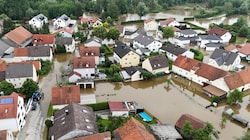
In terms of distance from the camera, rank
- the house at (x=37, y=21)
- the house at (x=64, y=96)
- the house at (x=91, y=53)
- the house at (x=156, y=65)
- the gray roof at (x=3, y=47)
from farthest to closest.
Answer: the house at (x=37, y=21)
the gray roof at (x=3, y=47)
the house at (x=91, y=53)
the house at (x=156, y=65)
the house at (x=64, y=96)

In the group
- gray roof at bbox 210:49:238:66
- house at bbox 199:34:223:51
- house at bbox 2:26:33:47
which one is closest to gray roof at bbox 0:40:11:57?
house at bbox 2:26:33:47

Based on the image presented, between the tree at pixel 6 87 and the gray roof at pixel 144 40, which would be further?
the gray roof at pixel 144 40

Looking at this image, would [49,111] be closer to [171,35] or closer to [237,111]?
[237,111]

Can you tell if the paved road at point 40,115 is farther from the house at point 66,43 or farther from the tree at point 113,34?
the tree at point 113,34

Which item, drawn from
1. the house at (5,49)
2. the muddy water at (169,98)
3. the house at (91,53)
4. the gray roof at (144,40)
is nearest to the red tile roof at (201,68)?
the muddy water at (169,98)

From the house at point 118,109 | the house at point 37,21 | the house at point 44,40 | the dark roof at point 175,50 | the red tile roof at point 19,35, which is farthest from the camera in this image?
the house at point 37,21
